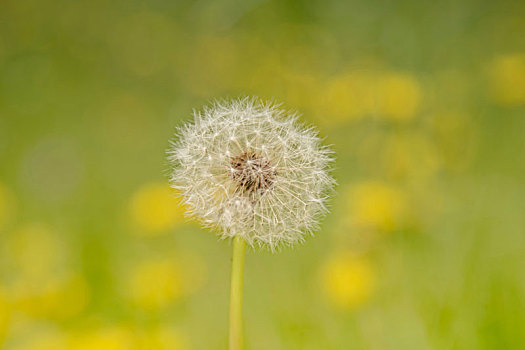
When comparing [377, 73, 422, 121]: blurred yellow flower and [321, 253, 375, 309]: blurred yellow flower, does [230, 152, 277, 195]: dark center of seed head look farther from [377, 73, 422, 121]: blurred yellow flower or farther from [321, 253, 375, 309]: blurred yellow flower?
[377, 73, 422, 121]: blurred yellow flower

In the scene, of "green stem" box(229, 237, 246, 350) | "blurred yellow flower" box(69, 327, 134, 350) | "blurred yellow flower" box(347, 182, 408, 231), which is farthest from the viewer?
"blurred yellow flower" box(347, 182, 408, 231)

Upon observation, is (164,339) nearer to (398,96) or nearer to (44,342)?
(44,342)

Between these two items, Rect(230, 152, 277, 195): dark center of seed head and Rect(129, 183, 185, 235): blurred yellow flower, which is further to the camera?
Rect(129, 183, 185, 235): blurred yellow flower

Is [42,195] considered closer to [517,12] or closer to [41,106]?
[41,106]

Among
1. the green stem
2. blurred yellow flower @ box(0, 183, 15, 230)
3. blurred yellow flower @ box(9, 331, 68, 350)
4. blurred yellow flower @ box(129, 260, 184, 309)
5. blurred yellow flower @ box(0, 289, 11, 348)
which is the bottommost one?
the green stem

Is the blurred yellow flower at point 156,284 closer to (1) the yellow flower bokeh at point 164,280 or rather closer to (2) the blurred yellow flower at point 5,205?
(1) the yellow flower bokeh at point 164,280

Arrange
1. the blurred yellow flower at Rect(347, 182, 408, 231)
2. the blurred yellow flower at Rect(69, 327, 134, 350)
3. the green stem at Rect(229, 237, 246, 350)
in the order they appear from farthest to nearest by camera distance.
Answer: the blurred yellow flower at Rect(347, 182, 408, 231), the blurred yellow flower at Rect(69, 327, 134, 350), the green stem at Rect(229, 237, 246, 350)

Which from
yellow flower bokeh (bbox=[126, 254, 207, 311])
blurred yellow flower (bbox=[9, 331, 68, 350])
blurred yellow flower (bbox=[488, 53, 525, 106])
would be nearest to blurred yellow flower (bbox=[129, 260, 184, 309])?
yellow flower bokeh (bbox=[126, 254, 207, 311])

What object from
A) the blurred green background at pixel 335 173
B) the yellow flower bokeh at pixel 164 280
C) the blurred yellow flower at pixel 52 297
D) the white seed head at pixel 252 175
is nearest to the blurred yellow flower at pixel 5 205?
the blurred green background at pixel 335 173

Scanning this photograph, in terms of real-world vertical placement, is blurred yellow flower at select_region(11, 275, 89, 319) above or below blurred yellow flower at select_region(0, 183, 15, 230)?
below
